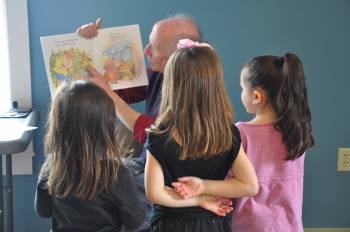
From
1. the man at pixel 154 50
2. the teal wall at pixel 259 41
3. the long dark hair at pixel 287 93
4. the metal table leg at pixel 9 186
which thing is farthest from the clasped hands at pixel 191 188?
the teal wall at pixel 259 41

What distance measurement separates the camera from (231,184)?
1.26 meters

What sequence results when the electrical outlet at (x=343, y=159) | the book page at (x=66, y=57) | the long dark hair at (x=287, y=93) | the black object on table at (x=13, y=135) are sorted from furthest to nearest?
the electrical outlet at (x=343, y=159), the book page at (x=66, y=57), the black object on table at (x=13, y=135), the long dark hair at (x=287, y=93)

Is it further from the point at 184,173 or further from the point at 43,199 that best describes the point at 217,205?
the point at 43,199

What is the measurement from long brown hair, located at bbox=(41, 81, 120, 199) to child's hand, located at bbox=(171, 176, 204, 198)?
0.17 meters

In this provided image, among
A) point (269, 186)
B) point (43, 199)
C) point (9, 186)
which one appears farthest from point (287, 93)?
point (9, 186)

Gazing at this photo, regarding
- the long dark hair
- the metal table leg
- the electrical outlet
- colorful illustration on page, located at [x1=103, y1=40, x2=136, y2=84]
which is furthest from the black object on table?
the electrical outlet

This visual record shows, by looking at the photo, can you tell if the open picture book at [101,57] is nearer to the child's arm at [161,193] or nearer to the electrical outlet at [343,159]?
the child's arm at [161,193]

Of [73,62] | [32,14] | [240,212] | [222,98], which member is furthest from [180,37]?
[32,14]

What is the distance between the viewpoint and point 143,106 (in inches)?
87.0

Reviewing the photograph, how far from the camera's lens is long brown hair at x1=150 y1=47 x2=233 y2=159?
1181 millimetres

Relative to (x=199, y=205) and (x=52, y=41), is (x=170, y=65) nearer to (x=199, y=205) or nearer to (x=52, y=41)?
(x=199, y=205)

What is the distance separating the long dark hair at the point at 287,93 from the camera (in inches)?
53.8

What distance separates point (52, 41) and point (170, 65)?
630 millimetres

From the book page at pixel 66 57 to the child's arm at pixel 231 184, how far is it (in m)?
0.67
